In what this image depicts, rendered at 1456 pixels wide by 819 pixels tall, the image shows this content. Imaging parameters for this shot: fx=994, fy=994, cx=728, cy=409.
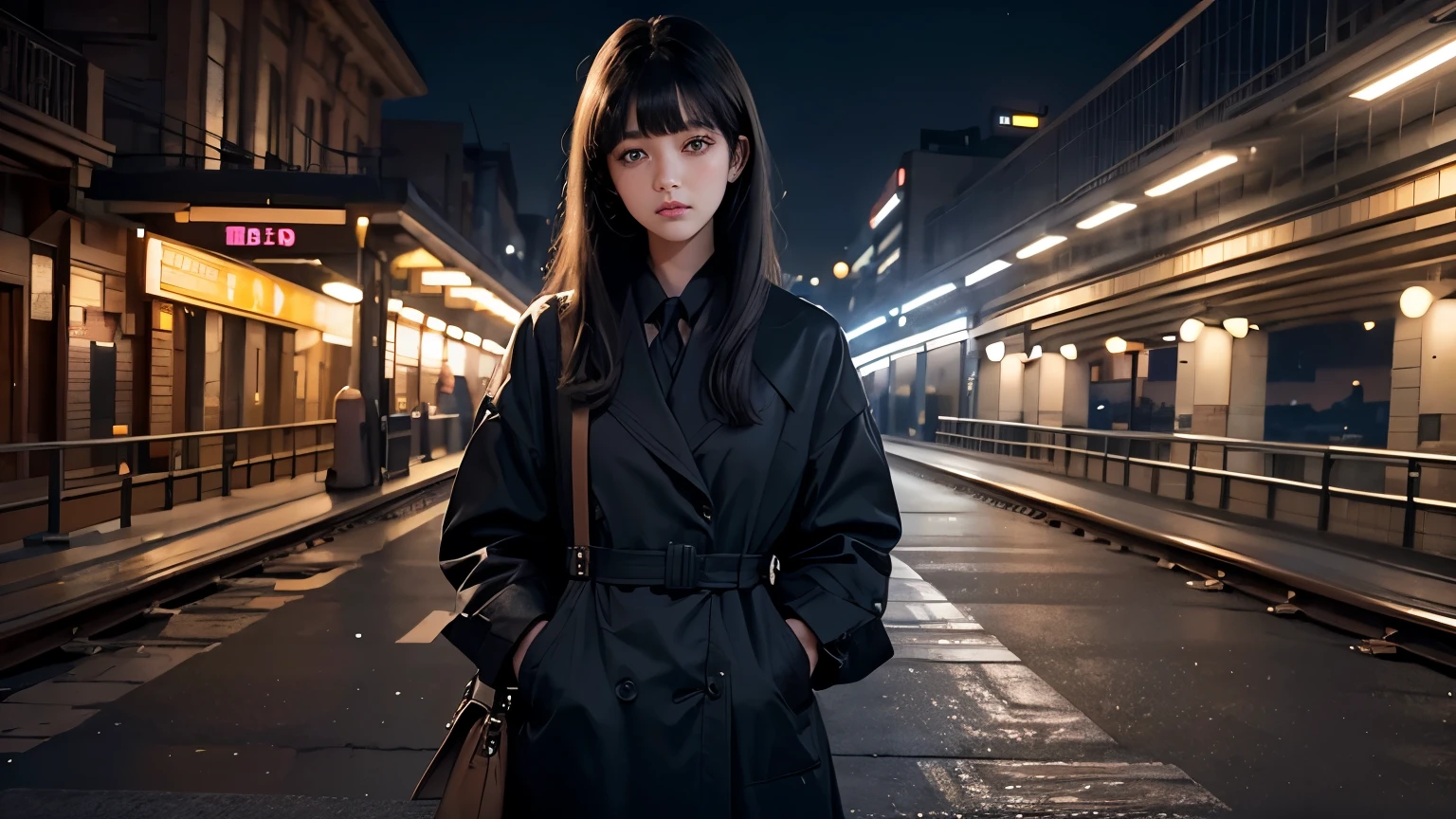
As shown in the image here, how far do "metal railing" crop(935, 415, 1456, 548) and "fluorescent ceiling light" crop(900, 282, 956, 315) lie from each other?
254 inches

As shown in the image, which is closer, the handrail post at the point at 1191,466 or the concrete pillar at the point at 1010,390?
the handrail post at the point at 1191,466

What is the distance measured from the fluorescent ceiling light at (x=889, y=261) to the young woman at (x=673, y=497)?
174ft

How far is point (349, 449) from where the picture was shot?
565 inches

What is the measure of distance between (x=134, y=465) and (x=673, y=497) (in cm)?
1092

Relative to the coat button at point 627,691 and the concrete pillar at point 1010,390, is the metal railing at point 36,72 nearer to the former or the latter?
the coat button at point 627,691

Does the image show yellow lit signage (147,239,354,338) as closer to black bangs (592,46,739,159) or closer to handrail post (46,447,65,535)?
handrail post (46,447,65,535)

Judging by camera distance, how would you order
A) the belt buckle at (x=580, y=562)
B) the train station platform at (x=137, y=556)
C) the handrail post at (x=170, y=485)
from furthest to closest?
the handrail post at (x=170, y=485) < the train station platform at (x=137, y=556) < the belt buckle at (x=580, y=562)

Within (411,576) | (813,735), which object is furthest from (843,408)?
(411,576)

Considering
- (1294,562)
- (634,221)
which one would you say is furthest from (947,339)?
(634,221)

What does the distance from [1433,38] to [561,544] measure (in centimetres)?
946

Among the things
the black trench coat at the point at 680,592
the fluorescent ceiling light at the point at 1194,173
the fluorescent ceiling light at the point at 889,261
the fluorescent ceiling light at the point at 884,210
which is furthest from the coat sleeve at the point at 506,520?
the fluorescent ceiling light at the point at 884,210

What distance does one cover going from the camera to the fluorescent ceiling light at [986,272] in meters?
24.5

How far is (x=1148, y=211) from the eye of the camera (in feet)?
54.9

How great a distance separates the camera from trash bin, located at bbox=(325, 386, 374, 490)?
14.4m
